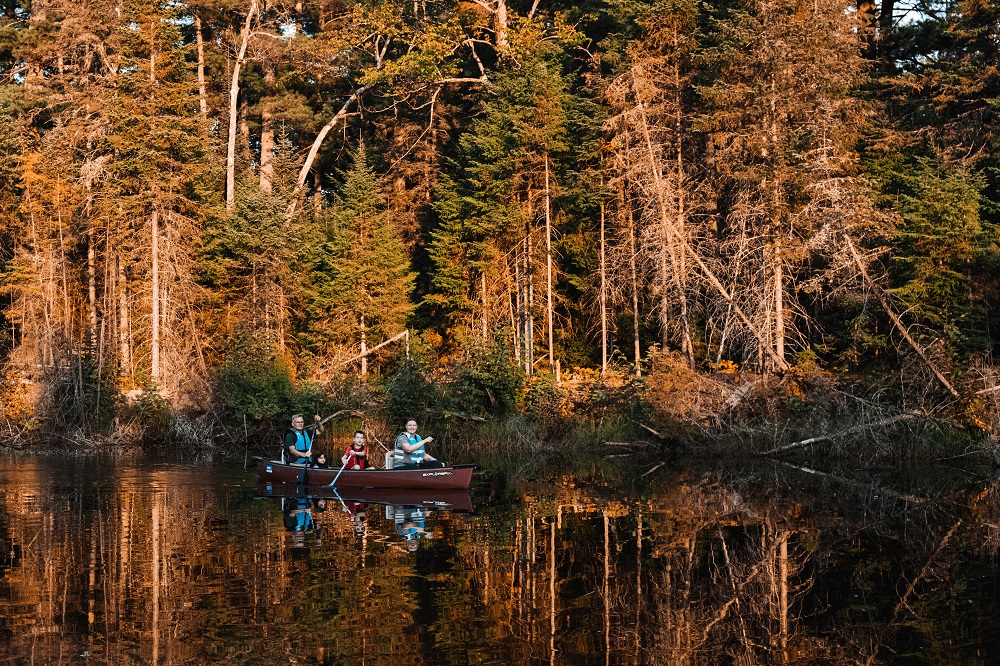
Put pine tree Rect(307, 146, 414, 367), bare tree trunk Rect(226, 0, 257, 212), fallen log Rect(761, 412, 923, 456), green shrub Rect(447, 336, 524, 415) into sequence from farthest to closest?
bare tree trunk Rect(226, 0, 257, 212) → pine tree Rect(307, 146, 414, 367) → green shrub Rect(447, 336, 524, 415) → fallen log Rect(761, 412, 923, 456)

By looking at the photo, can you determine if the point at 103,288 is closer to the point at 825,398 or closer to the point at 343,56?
the point at 343,56

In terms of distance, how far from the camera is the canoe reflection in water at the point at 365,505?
17.0 m

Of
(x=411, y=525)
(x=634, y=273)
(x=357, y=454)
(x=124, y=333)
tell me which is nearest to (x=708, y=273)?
(x=634, y=273)

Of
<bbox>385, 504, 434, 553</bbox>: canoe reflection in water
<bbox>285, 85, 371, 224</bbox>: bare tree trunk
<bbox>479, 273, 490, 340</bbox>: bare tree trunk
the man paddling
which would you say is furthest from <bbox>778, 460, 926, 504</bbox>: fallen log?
<bbox>285, 85, 371, 224</bbox>: bare tree trunk

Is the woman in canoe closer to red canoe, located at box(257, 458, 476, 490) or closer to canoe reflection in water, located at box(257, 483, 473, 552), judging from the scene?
red canoe, located at box(257, 458, 476, 490)

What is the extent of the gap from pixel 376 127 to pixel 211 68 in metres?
7.72

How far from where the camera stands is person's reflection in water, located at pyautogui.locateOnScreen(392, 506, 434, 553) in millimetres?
15961

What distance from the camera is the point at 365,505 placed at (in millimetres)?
20719

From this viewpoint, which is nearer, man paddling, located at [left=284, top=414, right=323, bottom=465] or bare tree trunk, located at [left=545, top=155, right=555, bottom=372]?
man paddling, located at [left=284, top=414, right=323, bottom=465]

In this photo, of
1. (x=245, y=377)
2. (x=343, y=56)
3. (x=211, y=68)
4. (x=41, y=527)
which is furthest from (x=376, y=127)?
(x=41, y=527)

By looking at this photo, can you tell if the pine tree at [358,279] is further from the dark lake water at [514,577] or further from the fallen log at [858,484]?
the fallen log at [858,484]

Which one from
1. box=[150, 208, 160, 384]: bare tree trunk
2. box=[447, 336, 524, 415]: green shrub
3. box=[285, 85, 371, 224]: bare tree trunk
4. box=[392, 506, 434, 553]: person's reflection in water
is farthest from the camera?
box=[285, 85, 371, 224]: bare tree trunk

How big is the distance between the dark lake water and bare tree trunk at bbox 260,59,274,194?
24636mm

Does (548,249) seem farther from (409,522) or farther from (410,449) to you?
A: (409,522)
